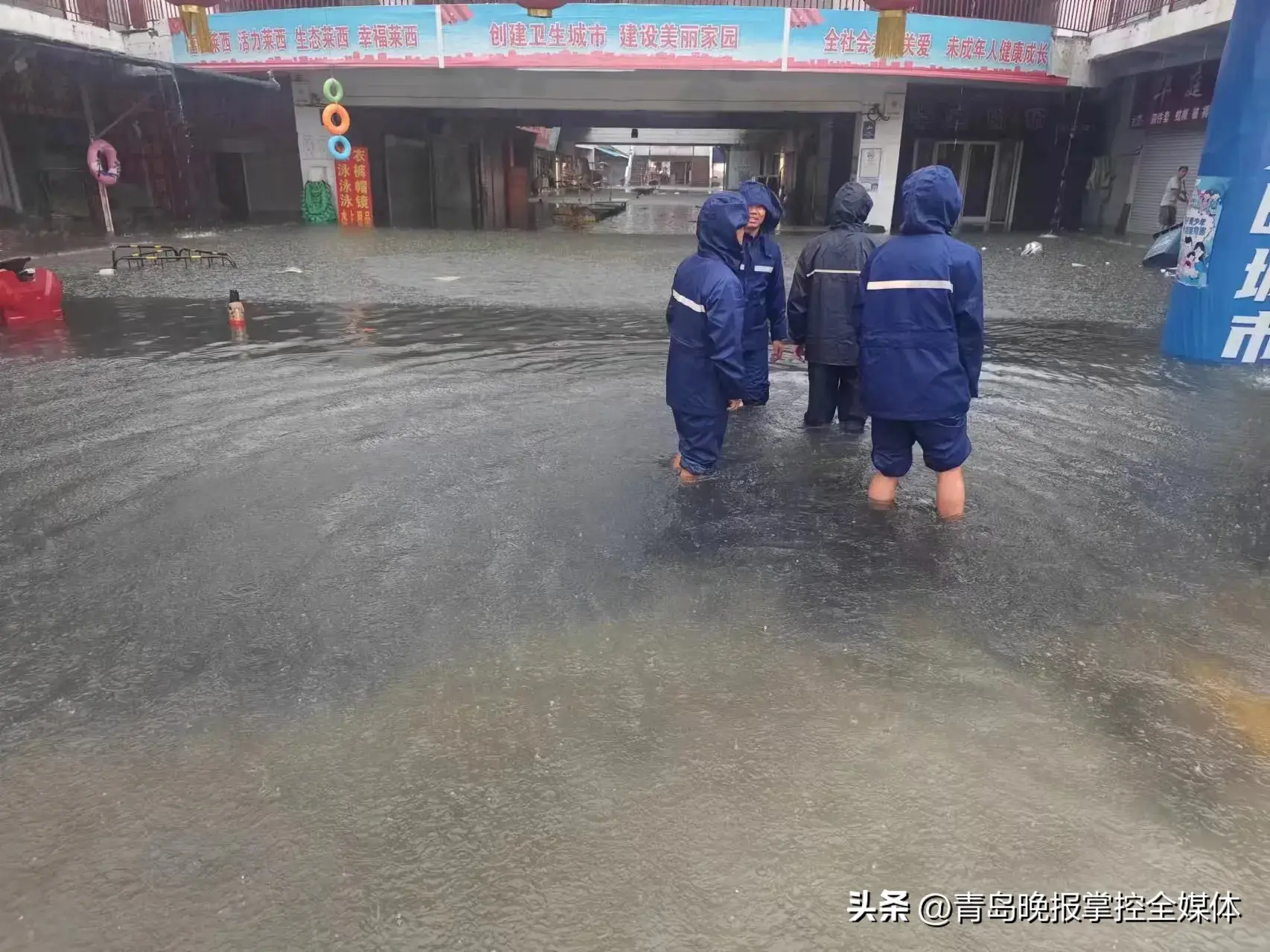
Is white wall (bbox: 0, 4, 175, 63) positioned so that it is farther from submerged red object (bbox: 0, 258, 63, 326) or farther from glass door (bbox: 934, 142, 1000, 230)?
glass door (bbox: 934, 142, 1000, 230)

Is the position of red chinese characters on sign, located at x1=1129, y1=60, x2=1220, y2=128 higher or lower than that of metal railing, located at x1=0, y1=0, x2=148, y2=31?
lower

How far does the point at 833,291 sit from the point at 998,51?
676 inches

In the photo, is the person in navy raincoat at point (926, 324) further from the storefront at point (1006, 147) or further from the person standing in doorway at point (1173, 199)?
the storefront at point (1006, 147)

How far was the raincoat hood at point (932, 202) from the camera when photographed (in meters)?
3.72

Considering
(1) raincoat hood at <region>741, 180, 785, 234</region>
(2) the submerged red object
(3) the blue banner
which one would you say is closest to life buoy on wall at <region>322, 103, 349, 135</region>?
(3) the blue banner

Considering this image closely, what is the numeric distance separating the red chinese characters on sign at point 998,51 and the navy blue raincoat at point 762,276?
16049 mm

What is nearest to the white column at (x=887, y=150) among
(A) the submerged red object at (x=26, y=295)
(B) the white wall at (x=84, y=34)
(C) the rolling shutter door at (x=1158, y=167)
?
(C) the rolling shutter door at (x=1158, y=167)

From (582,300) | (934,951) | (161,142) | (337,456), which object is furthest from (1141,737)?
(161,142)

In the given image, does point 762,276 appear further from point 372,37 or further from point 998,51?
point 372,37

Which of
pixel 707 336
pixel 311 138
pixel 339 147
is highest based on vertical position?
pixel 311 138

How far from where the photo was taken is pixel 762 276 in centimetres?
546

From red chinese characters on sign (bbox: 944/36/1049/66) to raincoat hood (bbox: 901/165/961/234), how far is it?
17.4 metres

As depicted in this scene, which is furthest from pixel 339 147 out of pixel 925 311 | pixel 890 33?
pixel 925 311

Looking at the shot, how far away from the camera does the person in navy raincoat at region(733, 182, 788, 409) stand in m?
5.22
